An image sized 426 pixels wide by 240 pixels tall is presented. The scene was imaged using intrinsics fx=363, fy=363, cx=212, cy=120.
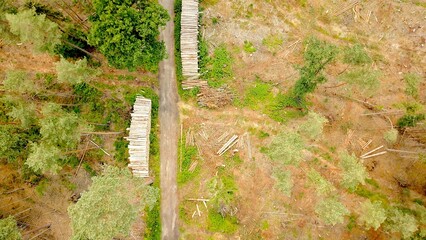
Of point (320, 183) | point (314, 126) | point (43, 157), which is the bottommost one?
point (320, 183)

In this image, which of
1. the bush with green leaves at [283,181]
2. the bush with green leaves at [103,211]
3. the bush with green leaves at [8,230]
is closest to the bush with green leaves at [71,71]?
the bush with green leaves at [103,211]

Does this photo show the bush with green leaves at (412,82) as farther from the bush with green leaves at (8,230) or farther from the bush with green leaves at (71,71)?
the bush with green leaves at (8,230)

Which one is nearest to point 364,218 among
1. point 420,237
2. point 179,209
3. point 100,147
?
point 420,237

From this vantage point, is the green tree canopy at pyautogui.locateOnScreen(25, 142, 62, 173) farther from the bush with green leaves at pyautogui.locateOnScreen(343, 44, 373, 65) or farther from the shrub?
the bush with green leaves at pyautogui.locateOnScreen(343, 44, 373, 65)

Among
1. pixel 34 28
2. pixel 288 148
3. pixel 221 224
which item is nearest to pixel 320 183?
pixel 288 148

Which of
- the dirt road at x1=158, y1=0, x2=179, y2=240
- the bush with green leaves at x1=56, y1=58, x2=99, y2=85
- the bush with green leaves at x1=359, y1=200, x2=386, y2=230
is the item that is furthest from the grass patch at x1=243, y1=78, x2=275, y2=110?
the bush with green leaves at x1=56, y1=58, x2=99, y2=85

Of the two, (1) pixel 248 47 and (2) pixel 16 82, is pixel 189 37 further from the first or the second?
(2) pixel 16 82

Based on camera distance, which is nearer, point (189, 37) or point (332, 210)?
point (332, 210)

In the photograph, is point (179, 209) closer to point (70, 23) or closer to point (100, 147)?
point (100, 147)
